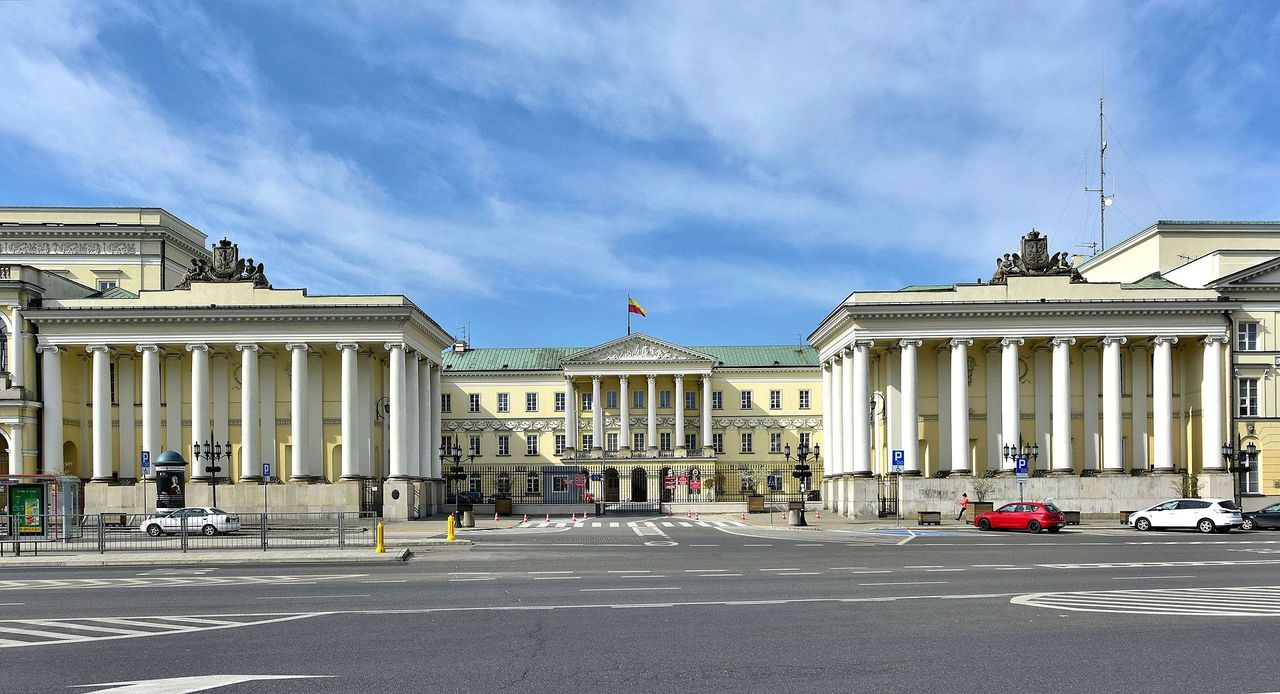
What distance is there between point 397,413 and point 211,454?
402 inches

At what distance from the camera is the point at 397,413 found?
58562 mm

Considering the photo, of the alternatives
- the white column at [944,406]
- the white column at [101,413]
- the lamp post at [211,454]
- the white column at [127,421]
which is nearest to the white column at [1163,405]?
Result: the white column at [944,406]

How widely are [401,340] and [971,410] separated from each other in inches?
1248

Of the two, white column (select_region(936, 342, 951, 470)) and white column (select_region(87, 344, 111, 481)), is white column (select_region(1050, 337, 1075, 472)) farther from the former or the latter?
white column (select_region(87, 344, 111, 481))

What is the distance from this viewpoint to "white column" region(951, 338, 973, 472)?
5622 centimetres

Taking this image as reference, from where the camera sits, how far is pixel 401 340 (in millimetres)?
58062

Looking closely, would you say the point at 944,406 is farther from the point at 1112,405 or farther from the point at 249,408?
the point at 249,408

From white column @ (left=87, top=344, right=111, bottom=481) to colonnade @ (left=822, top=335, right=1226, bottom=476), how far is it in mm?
39804

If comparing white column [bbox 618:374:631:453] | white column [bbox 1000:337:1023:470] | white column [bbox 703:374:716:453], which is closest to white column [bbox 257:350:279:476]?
white column [bbox 618:374:631:453]

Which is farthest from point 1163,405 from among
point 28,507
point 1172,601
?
point 28,507

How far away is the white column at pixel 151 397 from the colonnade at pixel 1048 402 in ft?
122

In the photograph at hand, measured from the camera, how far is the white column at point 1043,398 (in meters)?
59.2

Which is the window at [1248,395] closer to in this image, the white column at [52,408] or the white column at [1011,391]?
the white column at [1011,391]

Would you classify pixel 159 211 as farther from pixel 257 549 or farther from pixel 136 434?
pixel 257 549
